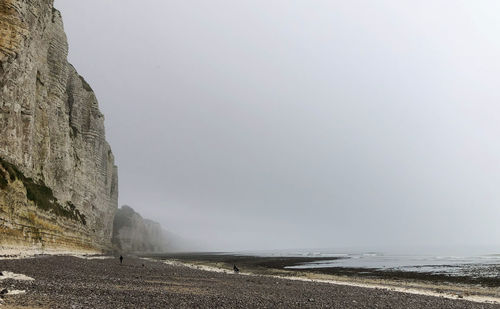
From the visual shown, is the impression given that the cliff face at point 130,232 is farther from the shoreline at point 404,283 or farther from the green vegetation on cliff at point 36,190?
the shoreline at point 404,283

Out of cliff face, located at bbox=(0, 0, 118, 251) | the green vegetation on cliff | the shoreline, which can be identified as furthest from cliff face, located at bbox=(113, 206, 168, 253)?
the shoreline

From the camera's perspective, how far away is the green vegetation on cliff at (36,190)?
109ft

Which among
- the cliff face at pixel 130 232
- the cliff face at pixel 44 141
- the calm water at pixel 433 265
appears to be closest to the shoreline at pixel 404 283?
the calm water at pixel 433 265

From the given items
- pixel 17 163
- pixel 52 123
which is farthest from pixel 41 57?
pixel 17 163

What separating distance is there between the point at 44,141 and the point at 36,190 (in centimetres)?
1001

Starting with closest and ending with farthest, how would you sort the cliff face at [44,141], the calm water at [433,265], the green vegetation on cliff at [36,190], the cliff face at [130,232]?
the green vegetation on cliff at [36,190], the cliff face at [44,141], the calm water at [433,265], the cliff face at [130,232]

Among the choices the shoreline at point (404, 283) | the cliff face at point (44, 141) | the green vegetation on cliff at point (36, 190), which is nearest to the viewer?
the shoreline at point (404, 283)

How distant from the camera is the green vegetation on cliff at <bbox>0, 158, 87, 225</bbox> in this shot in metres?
33.1

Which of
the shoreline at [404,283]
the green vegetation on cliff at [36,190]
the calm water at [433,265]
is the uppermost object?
the green vegetation on cliff at [36,190]

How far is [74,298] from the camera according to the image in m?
14.0

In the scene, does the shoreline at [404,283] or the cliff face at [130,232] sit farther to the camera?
the cliff face at [130,232]

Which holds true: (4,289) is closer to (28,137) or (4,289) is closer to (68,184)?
(28,137)

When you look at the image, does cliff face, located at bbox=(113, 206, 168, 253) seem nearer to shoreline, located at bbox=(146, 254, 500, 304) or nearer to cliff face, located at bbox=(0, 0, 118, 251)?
cliff face, located at bbox=(0, 0, 118, 251)

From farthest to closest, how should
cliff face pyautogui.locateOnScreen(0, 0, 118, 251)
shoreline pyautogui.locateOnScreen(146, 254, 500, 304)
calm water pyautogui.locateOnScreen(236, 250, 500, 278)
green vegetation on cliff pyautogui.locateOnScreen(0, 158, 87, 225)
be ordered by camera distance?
calm water pyautogui.locateOnScreen(236, 250, 500, 278) < cliff face pyautogui.locateOnScreen(0, 0, 118, 251) < green vegetation on cliff pyautogui.locateOnScreen(0, 158, 87, 225) < shoreline pyautogui.locateOnScreen(146, 254, 500, 304)
